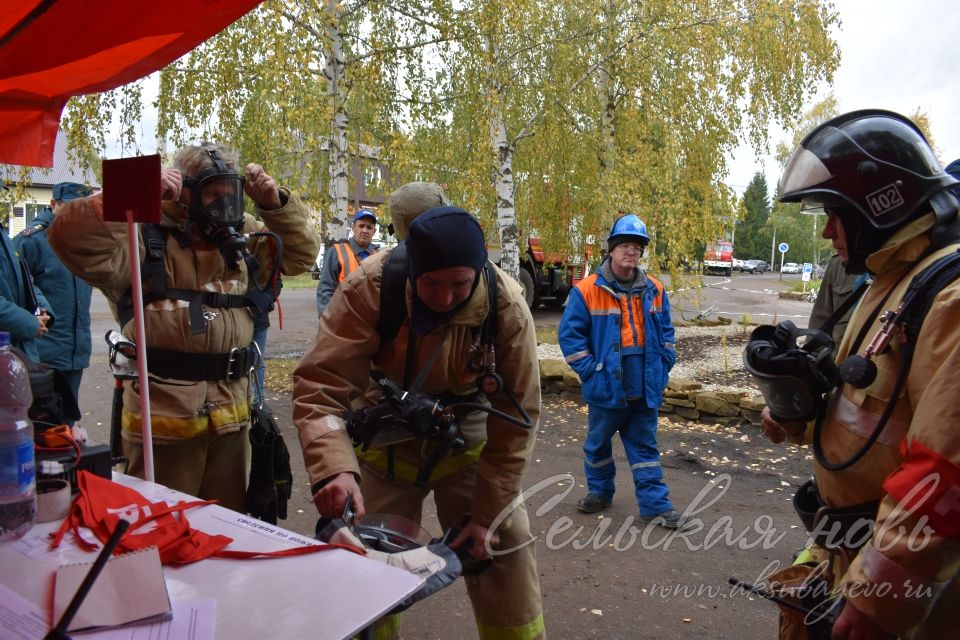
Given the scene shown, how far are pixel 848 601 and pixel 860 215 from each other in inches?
44.3

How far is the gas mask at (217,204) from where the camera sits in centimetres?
306

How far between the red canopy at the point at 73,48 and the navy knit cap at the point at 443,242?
0.85m

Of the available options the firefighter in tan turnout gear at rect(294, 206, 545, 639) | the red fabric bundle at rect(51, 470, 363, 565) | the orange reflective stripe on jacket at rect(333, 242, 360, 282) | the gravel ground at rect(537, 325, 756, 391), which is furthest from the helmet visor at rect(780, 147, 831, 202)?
the gravel ground at rect(537, 325, 756, 391)

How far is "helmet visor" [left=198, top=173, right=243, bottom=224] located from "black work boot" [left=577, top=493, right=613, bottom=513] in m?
3.32

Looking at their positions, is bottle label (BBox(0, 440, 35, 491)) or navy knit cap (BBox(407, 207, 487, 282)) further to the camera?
navy knit cap (BBox(407, 207, 487, 282))

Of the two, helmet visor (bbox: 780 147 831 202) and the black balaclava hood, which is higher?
helmet visor (bbox: 780 147 831 202)

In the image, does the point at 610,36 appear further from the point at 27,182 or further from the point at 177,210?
→ the point at 177,210

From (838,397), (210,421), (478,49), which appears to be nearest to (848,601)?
(838,397)

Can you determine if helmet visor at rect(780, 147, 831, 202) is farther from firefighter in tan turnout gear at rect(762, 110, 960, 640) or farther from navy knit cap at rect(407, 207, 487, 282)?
navy knit cap at rect(407, 207, 487, 282)

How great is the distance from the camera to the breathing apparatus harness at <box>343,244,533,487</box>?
246cm

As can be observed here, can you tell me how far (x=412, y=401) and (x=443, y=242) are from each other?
594 mm

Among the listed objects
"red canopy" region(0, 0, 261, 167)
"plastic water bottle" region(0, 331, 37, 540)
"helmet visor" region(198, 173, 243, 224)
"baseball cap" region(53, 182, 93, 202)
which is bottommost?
"plastic water bottle" region(0, 331, 37, 540)

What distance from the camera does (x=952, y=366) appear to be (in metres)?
1.62

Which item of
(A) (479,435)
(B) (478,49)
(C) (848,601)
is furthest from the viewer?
(B) (478,49)
